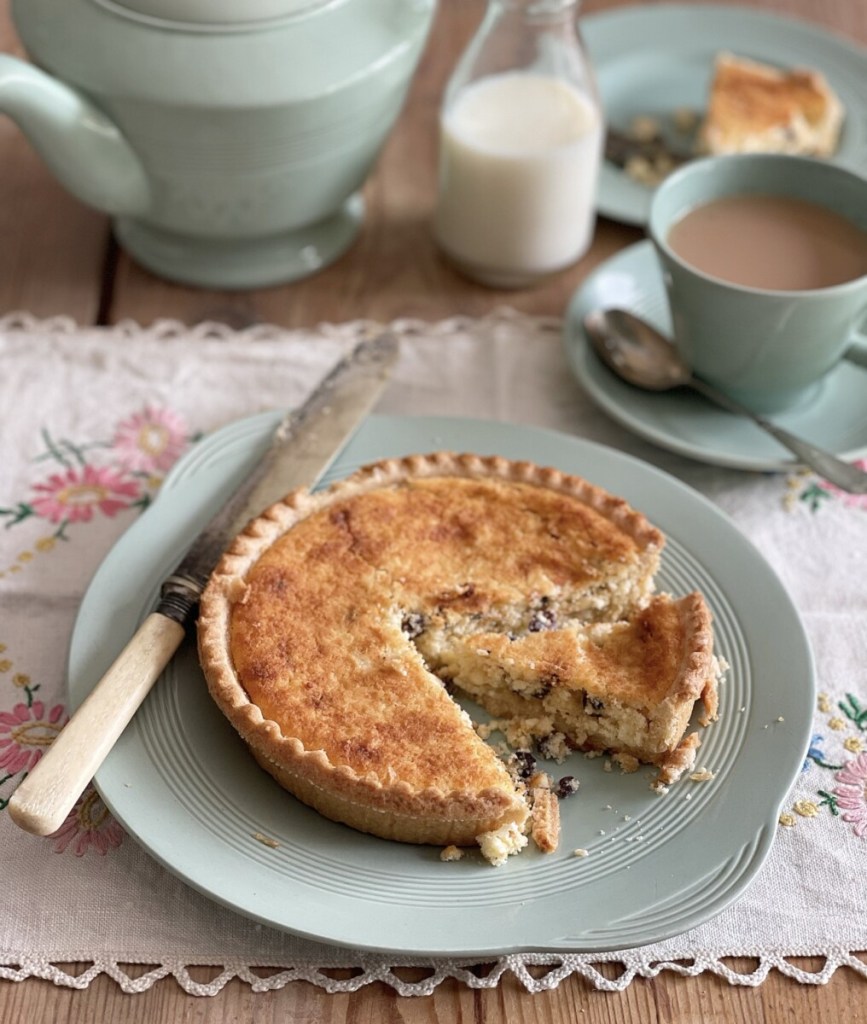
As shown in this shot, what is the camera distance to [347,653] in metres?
2.15

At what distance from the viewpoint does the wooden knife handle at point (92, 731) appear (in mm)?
1843

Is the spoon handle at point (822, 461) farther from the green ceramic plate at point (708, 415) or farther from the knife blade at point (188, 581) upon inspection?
the knife blade at point (188, 581)

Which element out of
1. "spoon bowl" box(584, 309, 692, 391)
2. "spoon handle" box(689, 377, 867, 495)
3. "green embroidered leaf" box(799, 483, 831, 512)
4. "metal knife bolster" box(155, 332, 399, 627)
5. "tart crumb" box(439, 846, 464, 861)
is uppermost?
"spoon handle" box(689, 377, 867, 495)

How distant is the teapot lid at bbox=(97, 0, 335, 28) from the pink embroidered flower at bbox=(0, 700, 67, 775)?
1.52m

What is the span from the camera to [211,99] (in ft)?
9.10

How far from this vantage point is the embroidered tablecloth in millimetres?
1915

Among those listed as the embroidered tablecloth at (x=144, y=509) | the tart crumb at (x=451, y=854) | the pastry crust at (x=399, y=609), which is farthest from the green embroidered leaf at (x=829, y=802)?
the tart crumb at (x=451, y=854)

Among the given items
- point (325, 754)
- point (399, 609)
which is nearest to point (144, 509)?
point (399, 609)

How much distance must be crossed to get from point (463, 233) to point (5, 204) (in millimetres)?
1297

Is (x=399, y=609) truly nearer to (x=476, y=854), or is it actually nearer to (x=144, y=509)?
(x=476, y=854)

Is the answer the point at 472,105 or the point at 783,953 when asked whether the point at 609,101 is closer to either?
the point at 472,105

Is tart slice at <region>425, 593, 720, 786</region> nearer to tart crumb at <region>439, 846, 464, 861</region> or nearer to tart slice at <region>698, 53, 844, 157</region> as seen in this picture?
tart crumb at <region>439, 846, 464, 861</region>

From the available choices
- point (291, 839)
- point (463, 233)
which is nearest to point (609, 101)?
point (463, 233)

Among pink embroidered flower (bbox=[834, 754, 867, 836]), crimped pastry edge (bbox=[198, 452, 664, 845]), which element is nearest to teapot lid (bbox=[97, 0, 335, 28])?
crimped pastry edge (bbox=[198, 452, 664, 845])
